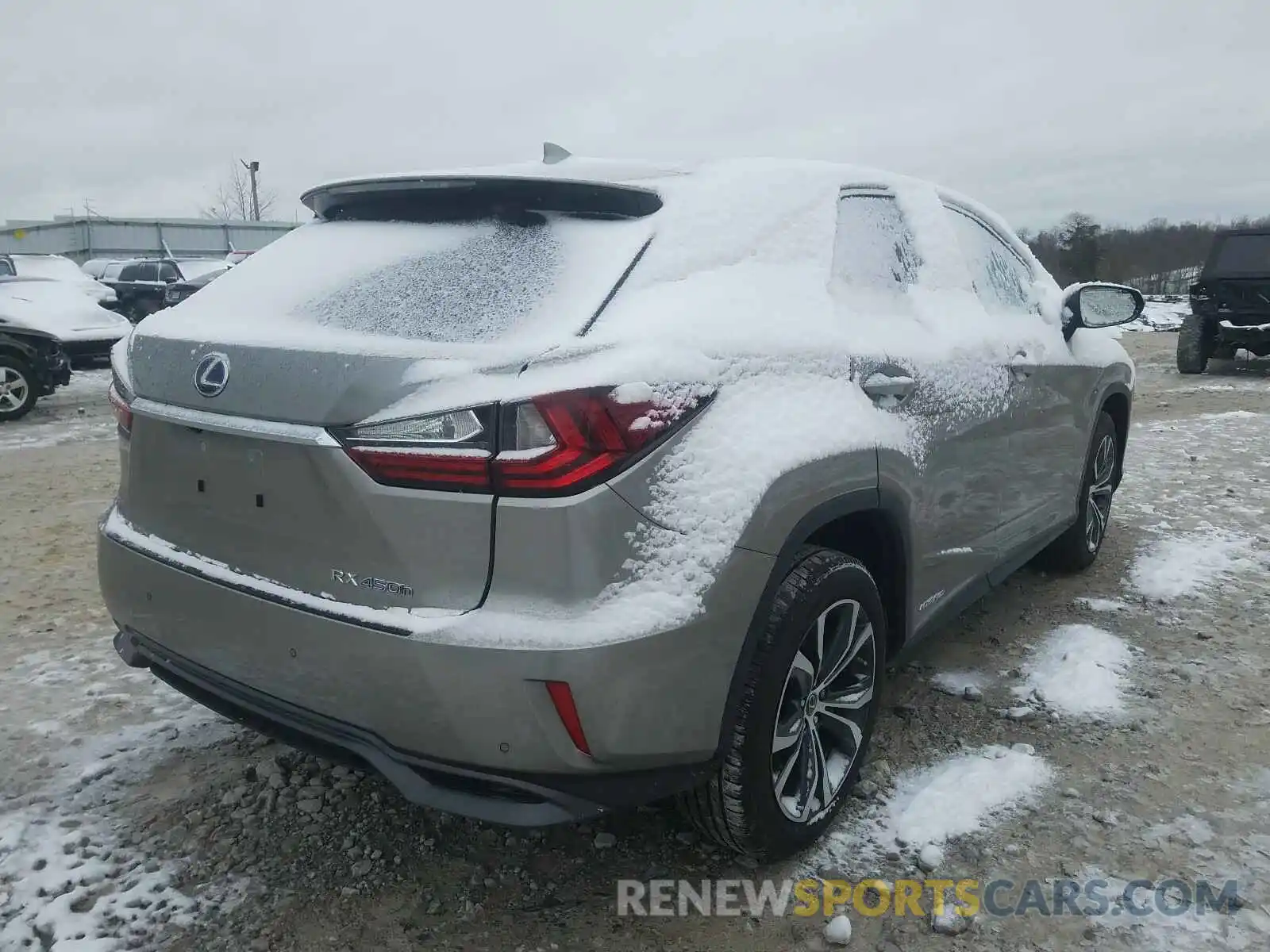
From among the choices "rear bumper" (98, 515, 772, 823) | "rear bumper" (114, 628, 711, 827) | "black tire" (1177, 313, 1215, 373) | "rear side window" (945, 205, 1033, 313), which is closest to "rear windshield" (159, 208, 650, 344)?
"rear bumper" (98, 515, 772, 823)

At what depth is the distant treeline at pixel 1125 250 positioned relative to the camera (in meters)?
41.8

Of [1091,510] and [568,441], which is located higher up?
[568,441]

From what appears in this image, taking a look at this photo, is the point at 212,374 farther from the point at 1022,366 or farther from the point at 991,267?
the point at 991,267

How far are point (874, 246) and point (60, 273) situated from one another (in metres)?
11.3

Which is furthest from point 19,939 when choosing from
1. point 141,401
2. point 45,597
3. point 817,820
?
point 45,597

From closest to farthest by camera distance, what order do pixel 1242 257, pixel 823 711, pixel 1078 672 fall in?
pixel 823 711, pixel 1078 672, pixel 1242 257

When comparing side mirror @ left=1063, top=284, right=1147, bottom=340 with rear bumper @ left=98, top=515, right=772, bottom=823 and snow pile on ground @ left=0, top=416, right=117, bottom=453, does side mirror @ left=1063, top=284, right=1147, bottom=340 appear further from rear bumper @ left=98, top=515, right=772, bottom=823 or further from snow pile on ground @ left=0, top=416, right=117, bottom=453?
snow pile on ground @ left=0, top=416, right=117, bottom=453

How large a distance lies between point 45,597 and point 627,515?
356 centimetres

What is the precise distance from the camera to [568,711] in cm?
180

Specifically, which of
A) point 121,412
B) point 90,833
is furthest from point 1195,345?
point 90,833

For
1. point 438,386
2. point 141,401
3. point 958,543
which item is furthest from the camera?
point 958,543

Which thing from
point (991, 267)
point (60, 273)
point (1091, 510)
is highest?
point (991, 267)

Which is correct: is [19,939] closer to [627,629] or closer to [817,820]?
[627,629]

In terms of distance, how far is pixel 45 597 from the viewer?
4250 millimetres
